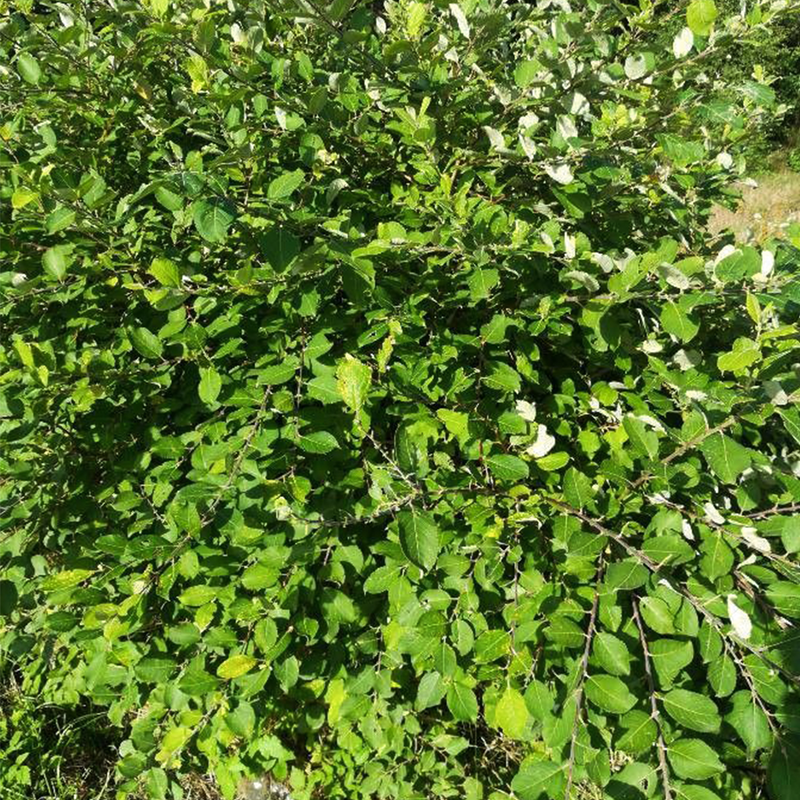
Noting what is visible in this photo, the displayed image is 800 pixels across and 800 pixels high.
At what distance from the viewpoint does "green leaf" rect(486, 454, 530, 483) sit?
1.44 metres

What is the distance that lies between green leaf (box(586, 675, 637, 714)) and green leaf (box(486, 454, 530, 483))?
43cm

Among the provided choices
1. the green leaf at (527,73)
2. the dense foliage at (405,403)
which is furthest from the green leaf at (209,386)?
the green leaf at (527,73)

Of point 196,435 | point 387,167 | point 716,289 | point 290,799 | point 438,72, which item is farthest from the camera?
point 290,799

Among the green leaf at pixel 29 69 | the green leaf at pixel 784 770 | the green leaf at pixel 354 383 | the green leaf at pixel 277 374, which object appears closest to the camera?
the green leaf at pixel 784 770

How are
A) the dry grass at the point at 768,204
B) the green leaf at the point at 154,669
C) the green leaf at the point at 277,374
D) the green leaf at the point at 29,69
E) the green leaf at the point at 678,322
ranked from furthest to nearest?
the dry grass at the point at 768,204, the green leaf at the point at 29,69, the green leaf at the point at 154,669, the green leaf at the point at 277,374, the green leaf at the point at 678,322

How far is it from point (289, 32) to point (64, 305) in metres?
1.28

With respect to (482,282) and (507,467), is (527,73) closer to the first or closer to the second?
(482,282)

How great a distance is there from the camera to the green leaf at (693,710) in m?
1.24

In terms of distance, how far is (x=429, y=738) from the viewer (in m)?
2.41

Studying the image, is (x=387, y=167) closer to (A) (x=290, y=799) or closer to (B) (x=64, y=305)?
(B) (x=64, y=305)

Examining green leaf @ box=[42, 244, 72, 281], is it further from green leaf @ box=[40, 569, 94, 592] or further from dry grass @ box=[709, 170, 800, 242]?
dry grass @ box=[709, 170, 800, 242]

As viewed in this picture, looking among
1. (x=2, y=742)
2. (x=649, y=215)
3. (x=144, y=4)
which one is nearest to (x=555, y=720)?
(x=649, y=215)

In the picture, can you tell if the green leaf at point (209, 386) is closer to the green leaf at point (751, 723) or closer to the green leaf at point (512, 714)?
the green leaf at point (512, 714)

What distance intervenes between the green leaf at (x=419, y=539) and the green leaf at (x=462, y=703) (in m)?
0.42
